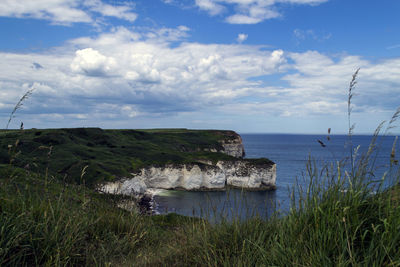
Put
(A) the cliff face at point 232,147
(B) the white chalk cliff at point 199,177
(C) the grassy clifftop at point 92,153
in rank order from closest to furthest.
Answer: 1. (C) the grassy clifftop at point 92,153
2. (B) the white chalk cliff at point 199,177
3. (A) the cliff face at point 232,147

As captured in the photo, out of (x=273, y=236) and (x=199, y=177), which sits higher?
(x=273, y=236)

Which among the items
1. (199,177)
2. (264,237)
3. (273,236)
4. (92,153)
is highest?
(273,236)

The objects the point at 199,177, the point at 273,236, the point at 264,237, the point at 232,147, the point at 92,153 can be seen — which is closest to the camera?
the point at 273,236

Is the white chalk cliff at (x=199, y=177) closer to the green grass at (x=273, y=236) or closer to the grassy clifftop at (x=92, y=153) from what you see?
the grassy clifftop at (x=92, y=153)

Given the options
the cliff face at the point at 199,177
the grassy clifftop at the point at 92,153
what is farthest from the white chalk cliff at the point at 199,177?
the grassy clifftop at the point at 92,153

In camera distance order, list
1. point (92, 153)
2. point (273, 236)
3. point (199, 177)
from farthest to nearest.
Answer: point (199, 177), point (92, 153), point (273, 236)

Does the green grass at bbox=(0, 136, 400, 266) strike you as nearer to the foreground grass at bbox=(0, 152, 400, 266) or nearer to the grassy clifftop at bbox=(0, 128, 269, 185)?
the foreground grass at bbox=(0, 152, 400, 266)

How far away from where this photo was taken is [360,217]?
14.0ft

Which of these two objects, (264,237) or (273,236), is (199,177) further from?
(273,236)

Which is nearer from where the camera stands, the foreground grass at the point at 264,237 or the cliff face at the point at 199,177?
the foreground grass at the point at 264,237

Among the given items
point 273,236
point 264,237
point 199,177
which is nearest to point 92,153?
point 199,177

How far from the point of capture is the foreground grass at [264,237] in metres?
3.94

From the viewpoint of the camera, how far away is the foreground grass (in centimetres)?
394

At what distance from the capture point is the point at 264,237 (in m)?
5.13
